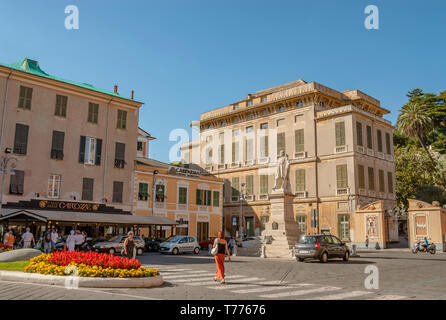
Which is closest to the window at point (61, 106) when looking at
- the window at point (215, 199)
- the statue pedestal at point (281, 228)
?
the statue pedestal at point (281, 228)

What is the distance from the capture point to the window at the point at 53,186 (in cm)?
2944

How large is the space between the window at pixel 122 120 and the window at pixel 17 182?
28.7 ft

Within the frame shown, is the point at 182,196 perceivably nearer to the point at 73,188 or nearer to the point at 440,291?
the point at 73,188

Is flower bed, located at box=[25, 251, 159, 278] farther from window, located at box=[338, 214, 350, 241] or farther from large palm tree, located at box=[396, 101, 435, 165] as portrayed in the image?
large palm tree, located at box=[396, 101, 435, 165]

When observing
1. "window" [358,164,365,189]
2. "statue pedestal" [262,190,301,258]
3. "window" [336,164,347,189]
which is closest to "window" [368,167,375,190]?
"window" [358,164,365,189]

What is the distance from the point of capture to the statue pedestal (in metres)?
25.4

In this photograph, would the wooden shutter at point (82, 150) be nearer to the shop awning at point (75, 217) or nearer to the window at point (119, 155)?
the window at point (119, 155)

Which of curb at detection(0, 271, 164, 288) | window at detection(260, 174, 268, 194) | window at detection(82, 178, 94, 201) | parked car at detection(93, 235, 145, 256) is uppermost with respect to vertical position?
window at detection(260, 174, 268, 194)

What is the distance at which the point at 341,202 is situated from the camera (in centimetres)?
3919

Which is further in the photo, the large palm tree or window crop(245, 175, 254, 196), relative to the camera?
the large palm tree

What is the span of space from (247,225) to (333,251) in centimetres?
2626

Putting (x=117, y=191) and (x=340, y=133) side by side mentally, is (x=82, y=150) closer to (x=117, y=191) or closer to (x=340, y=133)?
(x=117, y=191)

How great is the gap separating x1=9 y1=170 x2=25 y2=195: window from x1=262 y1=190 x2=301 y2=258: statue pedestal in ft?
56.1

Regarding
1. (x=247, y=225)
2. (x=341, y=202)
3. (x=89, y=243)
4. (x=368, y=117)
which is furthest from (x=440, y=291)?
(x=247, y=225)
